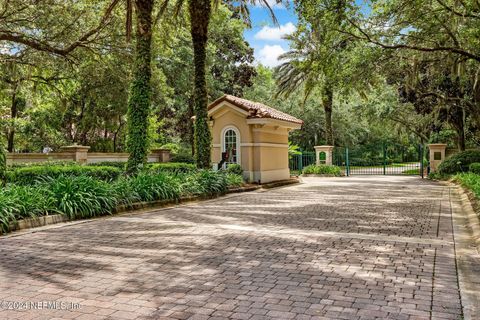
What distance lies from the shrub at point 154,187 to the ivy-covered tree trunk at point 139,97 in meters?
0.95

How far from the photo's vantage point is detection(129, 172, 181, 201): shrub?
11.9 metres

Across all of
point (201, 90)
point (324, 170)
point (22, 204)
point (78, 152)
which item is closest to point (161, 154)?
point (78, 152)

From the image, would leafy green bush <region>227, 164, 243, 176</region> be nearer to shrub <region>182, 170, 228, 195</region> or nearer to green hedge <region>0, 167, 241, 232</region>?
shrub <region>182, 170, 228, 195</region>

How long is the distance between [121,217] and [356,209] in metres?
6.12

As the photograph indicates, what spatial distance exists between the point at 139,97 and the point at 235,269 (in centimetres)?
926

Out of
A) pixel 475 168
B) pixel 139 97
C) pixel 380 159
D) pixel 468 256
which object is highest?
pixel 139 97

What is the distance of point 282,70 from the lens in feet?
104

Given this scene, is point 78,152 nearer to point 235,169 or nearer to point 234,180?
point 235,169

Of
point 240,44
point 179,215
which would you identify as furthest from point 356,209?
point 240,44

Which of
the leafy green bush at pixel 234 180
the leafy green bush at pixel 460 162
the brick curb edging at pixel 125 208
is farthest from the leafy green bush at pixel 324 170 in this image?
the leafy green bush at pixel 234 180

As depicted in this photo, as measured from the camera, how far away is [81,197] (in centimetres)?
990

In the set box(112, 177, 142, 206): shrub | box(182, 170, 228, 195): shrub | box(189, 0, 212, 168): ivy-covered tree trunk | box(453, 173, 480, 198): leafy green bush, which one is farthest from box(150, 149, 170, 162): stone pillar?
box(453, 173, 480, 198): leafy green bush

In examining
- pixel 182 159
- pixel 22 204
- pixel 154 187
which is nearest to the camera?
pixel 22 204

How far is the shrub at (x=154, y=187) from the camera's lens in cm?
1192
